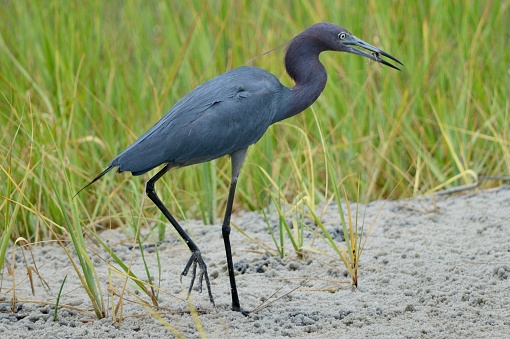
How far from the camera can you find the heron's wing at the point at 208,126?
2.91 m

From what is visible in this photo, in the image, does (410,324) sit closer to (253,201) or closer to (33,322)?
(33,322)

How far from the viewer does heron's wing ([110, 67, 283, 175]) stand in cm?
291

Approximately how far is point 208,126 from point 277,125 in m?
1.75

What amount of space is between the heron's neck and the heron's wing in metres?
0.16

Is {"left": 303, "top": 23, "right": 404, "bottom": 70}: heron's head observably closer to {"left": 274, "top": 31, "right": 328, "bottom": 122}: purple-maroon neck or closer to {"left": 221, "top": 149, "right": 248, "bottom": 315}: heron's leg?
{"left": 274, "top": 31, "right": 328, "bottom": 122}: purple-maroon neck

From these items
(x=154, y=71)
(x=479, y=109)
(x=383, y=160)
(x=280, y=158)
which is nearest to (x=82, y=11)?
(x=154, y=71)

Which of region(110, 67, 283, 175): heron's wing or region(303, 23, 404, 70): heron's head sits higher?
region(303, 23, 404, 70): heron's head

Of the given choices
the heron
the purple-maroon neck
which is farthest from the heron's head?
the heron

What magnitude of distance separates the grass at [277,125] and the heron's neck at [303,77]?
0.62 m

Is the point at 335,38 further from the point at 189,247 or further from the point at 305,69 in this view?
the point at 189,247

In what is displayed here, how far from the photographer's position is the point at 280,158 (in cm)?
427

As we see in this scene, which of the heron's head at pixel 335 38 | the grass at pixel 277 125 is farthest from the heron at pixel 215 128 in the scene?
the grass at pixel 277 125

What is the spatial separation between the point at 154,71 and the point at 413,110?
5.51ft

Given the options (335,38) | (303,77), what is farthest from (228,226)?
(335,38)
